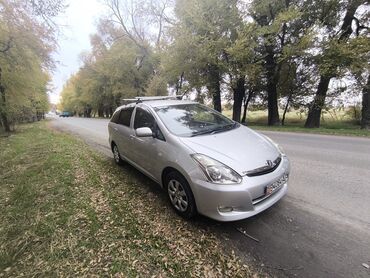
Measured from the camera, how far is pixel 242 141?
3.54m

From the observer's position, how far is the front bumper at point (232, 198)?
9.13 ft

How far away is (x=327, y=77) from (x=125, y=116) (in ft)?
45.1

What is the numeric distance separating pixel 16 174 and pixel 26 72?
11671mm

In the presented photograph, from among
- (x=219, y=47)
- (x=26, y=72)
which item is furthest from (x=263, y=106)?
(x=26, y=72)

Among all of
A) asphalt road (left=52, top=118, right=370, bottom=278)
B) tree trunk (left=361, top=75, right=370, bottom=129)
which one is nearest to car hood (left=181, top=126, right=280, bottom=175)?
asphalt road (left=52, top=118, right=370, bottom=278)

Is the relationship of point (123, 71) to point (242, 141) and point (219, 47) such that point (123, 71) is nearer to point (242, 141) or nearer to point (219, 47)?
point (219, 47)

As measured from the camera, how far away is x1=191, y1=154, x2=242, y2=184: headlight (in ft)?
9.29

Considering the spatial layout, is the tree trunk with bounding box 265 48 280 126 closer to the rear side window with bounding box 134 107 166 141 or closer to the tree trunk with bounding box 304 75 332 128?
the tree trunk with bounding box 304 75 332 128

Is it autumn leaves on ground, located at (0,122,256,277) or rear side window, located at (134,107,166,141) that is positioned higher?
rear side window, located at (134,107,166,141)

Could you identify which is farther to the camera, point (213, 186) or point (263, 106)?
point (263, 106)

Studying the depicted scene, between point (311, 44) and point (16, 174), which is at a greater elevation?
point (311, 44)

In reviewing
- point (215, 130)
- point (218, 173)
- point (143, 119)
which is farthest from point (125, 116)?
point (218, 173)

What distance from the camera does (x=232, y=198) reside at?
110 inches

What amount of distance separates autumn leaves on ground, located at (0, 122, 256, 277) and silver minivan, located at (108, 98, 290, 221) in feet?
1.33
